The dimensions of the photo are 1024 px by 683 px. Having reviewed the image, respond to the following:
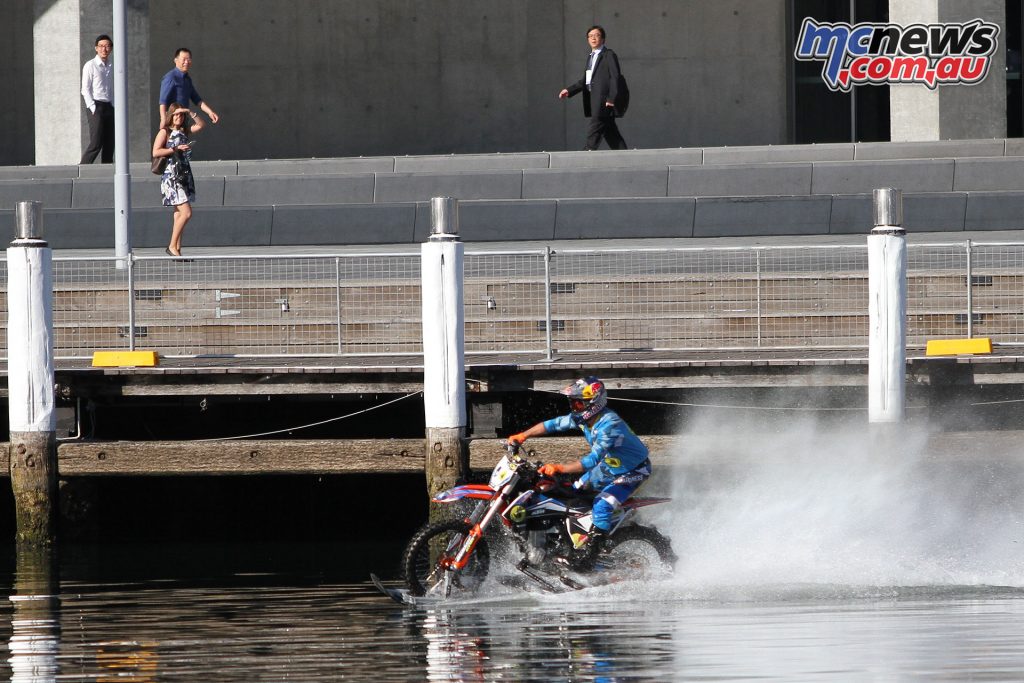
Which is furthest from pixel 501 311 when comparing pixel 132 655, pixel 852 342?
pixel 132 655

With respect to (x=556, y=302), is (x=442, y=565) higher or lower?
lower

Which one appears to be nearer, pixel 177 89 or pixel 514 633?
pixel 514 633

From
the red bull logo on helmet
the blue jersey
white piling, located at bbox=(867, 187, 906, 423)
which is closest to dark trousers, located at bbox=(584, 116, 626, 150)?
the red bull logo on helmet

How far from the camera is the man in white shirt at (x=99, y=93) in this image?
22.6 metres

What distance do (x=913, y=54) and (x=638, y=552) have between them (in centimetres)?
1390

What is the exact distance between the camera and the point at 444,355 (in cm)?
Result: 1350

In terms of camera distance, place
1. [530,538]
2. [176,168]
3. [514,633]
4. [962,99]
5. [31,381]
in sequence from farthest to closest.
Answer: [962,99]
[176,168]
[31,381]
[530,538]
[514,633]

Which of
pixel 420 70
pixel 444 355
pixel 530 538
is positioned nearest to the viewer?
pixel 530 538

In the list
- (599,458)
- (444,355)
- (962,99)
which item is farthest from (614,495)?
(962,99)

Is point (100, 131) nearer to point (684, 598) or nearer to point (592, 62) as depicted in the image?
Answer: point (592, 62)

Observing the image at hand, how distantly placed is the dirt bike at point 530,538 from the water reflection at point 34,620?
235 cm

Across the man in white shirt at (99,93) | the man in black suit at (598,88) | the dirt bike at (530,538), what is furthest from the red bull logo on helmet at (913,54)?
the dirt bike at (530,538)

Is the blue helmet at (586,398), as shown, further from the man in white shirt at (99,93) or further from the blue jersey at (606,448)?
the man in white shirt at (99,93)

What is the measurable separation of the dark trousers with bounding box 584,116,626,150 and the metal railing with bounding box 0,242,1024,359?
26.1 ft
